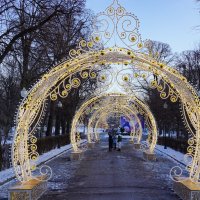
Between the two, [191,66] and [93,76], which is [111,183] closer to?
[93,76]

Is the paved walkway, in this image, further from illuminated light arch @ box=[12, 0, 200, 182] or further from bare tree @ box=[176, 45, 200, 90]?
bare tree @ box=[176, 45, 200, 90]

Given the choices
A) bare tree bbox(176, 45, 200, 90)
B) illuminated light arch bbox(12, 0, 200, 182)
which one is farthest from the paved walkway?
bare tree bbox(176, 45, 200, 90)

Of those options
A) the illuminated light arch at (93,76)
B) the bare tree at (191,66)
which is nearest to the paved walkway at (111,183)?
the illuminated light arch at (93,76)

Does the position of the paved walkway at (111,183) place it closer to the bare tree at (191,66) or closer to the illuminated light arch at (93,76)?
the illuminated light arch at (93,76)

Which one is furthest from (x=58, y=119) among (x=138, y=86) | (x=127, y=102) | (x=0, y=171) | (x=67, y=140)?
(x=0, y=171)

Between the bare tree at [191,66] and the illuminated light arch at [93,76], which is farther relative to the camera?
the bare tree at [191,66]

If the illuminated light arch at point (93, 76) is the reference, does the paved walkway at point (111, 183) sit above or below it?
below

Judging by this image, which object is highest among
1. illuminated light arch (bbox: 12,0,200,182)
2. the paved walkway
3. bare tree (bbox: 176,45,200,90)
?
bare tree (bbox: 176,45,200,90)

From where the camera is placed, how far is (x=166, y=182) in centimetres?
1608

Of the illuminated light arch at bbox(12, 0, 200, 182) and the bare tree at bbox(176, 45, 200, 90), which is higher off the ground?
the bare tree at bbox(176, 45, 200, 90)

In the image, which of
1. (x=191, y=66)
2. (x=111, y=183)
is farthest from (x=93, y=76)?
(x=191, y=66)

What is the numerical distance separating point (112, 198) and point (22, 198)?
99.6 inches

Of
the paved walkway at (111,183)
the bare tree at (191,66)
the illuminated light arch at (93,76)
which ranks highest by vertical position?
the bare tree at (191,66)

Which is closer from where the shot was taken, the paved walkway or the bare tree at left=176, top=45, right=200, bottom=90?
the paved walkway
